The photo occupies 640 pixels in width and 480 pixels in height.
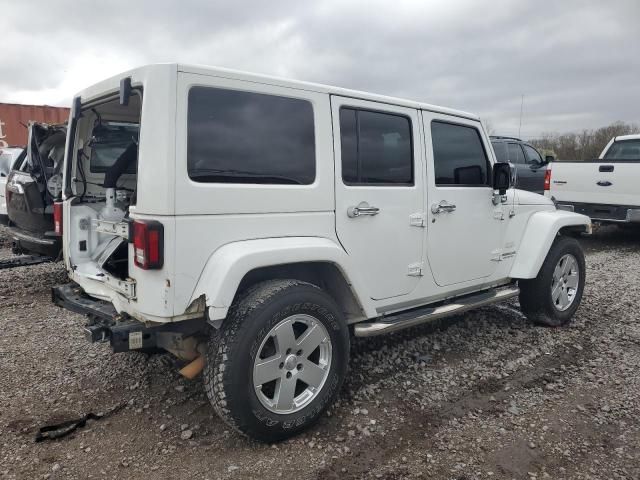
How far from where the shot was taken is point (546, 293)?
4.76 m

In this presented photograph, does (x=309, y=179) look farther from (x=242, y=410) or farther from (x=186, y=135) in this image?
(x=242, y=410)

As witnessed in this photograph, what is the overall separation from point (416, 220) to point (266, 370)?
5.17 feet

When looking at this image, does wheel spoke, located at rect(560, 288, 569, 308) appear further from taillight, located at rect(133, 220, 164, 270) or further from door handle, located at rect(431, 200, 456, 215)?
taillight, located at rect(133, 220, 164, 270)

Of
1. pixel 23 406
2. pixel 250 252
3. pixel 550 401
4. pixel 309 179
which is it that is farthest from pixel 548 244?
pixel 23 406

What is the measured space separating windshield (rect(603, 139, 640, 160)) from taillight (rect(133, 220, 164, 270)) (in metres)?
9.99

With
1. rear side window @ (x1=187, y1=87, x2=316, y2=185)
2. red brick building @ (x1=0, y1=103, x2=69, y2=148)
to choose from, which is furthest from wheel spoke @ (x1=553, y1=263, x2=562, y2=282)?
red brick building @ (x1=0, y1=103, x2=69, y2=148)

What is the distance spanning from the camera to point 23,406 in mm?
3342

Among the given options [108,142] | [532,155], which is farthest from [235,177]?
[532,155]

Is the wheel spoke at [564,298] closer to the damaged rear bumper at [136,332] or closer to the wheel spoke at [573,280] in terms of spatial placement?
the wheel spoke at [573,280]

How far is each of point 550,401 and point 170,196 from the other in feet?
9.50

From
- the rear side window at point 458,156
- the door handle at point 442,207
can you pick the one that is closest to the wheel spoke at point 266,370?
the door handle at point 442,207

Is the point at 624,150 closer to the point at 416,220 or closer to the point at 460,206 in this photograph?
the point at 460,206

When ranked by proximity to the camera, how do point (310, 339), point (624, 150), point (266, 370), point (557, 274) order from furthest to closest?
point (624, 150) → point (557, 274) → point (310, 339) → point (266, 370)

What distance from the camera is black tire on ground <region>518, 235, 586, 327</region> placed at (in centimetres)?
474
